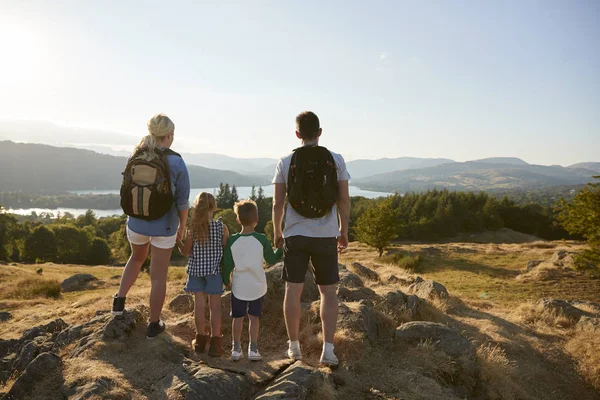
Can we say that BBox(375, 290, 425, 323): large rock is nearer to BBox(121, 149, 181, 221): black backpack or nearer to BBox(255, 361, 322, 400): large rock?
BBox(255, 361, 322, 400): large rock

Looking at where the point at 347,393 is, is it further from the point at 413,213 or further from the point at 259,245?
the point at 413,213

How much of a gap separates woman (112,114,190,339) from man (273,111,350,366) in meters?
1.33

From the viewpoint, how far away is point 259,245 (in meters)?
4.95

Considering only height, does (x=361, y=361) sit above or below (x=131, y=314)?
below

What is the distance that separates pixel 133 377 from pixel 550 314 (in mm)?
12286

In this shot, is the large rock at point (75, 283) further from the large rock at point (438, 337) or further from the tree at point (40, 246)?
the tree at point (40, 246)

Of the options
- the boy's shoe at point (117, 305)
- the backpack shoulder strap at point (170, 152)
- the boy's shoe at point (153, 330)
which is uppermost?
the backpack shoulder strap at point (170, 152)

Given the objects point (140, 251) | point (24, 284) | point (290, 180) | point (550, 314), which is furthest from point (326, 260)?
point (24, 284)

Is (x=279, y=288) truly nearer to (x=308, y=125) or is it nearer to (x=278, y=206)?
(x=278, y=206)

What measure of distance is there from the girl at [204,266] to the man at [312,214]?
1.10 m

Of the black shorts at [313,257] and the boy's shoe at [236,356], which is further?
the boy's shoe at [236,356]

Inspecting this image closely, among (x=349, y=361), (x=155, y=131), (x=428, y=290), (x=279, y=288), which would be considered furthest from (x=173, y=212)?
(x=428, y=290)

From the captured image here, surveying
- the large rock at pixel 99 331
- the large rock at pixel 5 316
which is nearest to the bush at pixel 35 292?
the large rock at pixel 5 316

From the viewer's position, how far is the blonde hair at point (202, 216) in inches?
198
